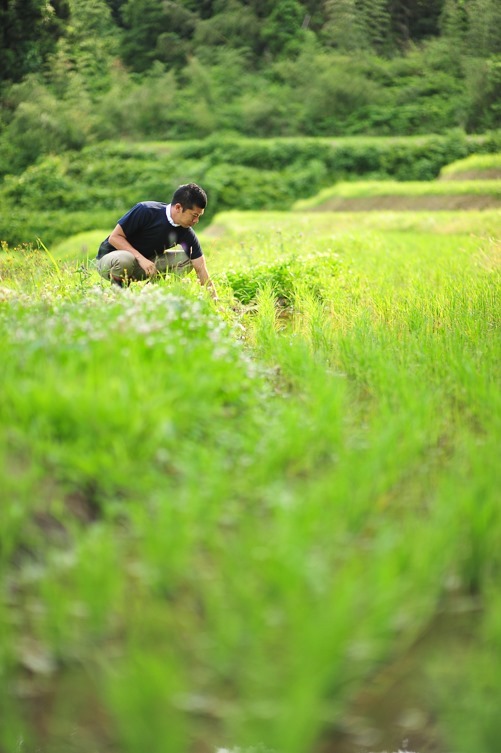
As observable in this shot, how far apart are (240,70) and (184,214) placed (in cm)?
3433

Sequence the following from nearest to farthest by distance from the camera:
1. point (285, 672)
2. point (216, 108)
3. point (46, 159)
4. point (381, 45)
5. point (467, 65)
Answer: point (285, 672) → point (46, 159) → point (467, 65) → point (216, 108) → point (381, 45)

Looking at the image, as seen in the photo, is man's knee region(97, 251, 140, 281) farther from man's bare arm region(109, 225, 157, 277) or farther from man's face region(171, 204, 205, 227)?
man's face region(171, 204, 205, 227)

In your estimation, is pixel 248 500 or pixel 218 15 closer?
pixel 248 500

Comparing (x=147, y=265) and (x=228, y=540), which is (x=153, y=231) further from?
(x=228, y=540)

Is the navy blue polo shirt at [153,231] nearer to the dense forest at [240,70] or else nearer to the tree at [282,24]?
the dense forest at [240,70]

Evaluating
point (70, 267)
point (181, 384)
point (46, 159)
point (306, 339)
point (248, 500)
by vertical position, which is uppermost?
point (46, 159)

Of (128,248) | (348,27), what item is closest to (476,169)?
(128,248)

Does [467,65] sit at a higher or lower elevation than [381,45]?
lower

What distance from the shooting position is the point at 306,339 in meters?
4.37

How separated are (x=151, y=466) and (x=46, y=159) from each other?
2825 cm

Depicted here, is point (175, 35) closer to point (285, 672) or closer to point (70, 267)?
point (70, 267)

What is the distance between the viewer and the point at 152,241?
18.5 feet

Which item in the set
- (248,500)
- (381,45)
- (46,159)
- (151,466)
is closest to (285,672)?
(248,500)

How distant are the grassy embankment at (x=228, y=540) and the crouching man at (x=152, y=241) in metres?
1.86
